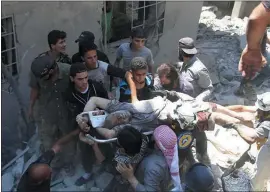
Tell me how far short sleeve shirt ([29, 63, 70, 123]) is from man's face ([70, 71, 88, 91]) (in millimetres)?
256

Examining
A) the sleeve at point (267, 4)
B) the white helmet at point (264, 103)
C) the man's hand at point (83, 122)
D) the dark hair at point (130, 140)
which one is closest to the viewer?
the dark hair at point (130, 140)

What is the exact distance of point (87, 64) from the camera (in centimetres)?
481

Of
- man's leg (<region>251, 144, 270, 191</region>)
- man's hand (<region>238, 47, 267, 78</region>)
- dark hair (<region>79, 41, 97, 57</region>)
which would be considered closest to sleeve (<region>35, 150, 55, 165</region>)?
dark hair (<region>79, 41, 97, 57</region>)

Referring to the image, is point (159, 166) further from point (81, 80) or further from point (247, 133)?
point (81, 80)

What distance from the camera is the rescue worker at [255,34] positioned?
12.6ft

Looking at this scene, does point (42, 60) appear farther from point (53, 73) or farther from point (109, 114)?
point (109, 114)

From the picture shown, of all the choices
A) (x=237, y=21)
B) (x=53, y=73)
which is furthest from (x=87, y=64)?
(x=237, y=21)

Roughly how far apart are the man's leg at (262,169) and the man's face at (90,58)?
2232mm

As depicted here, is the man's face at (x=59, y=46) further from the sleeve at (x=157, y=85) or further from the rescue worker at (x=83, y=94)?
the sleeve at (x=157, y=85)

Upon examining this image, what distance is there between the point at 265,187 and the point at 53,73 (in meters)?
2.71

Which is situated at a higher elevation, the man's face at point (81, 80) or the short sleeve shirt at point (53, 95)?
the man's face at point (81, 80)

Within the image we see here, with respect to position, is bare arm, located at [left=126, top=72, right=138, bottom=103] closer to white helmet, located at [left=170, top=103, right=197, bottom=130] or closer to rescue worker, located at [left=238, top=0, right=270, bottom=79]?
white helmet, located at [left=170, top=103, right=197, bottom=130]

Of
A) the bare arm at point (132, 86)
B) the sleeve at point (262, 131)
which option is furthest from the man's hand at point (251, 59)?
the bare arm at point (132, 86)

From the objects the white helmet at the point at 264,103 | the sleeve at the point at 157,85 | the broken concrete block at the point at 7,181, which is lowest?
the broken concrete block at the point at 7,181
